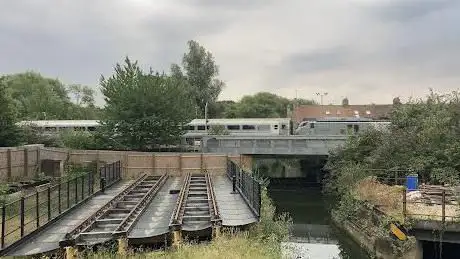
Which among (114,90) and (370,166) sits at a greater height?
(114,90)

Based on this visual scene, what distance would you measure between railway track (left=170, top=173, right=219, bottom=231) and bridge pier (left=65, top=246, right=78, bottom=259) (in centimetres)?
285

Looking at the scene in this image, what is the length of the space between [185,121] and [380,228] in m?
25.4

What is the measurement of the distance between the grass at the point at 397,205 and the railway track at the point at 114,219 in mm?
9436

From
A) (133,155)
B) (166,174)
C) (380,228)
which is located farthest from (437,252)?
(133,155)

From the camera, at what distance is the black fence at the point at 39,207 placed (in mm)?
13899

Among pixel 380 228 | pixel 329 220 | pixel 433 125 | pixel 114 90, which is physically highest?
pixel 114 90

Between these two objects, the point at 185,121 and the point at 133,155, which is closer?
the point at 133,155

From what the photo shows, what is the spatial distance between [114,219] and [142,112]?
909 inches

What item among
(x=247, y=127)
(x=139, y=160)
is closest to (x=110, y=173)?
(x=139, y=160)

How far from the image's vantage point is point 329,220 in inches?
1187

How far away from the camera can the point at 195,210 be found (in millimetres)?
18953

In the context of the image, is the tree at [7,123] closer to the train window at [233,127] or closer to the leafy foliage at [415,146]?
the leafy foliage at [415,146]

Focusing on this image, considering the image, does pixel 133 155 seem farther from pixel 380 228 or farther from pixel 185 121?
pixel 380 228

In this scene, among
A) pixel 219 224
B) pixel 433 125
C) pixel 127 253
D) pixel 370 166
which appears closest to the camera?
pixel 127 253
